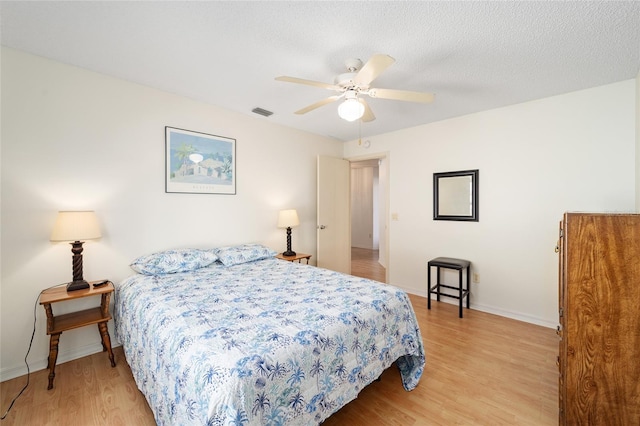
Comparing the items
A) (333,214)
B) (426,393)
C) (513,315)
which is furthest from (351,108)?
(513,315)

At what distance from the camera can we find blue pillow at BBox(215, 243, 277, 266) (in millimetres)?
2863

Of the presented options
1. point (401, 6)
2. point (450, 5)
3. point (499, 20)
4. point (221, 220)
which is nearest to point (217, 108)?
point (221, 220)

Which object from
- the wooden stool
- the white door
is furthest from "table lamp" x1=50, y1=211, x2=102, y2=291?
the wooden stool

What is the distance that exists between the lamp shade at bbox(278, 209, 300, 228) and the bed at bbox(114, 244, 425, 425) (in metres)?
1.16

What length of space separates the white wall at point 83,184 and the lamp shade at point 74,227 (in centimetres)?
26

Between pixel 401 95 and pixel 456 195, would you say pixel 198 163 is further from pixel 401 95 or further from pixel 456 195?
pixel 456 195

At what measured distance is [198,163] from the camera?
297cm

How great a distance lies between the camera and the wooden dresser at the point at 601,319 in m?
1.29

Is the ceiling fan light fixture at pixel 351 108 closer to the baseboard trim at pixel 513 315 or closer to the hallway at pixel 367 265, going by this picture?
the baseboard trim at pixel 513 315

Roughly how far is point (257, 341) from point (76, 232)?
178cm

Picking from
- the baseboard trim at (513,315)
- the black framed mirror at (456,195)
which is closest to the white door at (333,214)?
the black framed mirror at (456,195)

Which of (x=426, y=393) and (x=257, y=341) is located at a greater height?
(x=257, y=341)

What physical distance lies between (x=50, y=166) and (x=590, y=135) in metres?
4.90

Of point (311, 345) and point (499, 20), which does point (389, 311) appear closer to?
point (311, 345)
